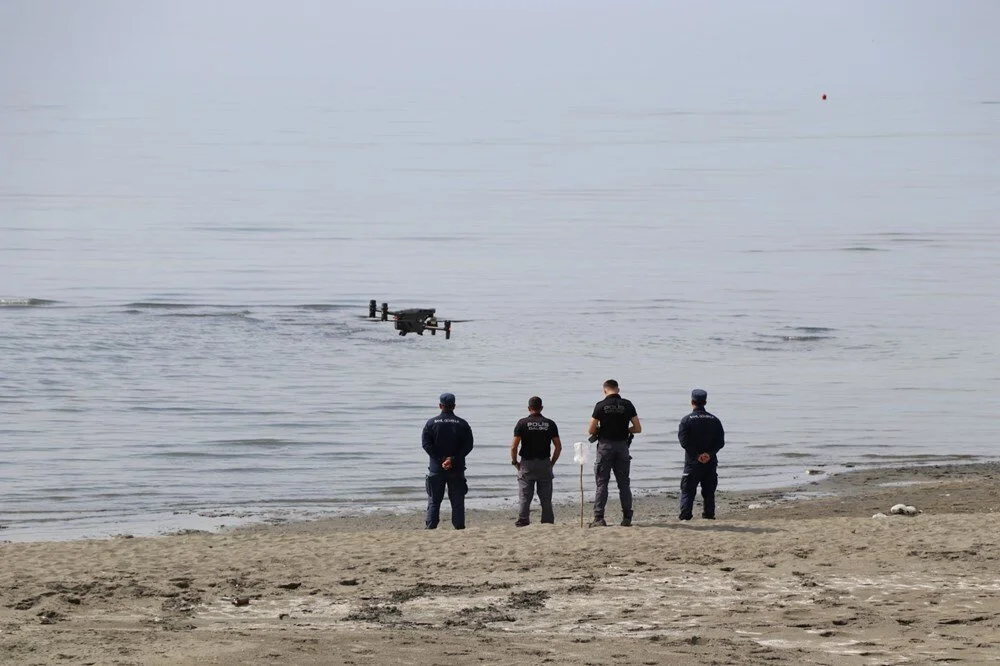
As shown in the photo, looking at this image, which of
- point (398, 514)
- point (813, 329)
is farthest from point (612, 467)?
point (813, 329)

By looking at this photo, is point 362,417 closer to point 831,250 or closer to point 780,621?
point 780,621

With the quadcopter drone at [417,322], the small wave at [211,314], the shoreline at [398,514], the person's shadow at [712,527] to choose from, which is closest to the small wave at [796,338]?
the quadcopter drone at [417,322]

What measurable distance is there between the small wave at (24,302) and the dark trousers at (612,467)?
40642 mm

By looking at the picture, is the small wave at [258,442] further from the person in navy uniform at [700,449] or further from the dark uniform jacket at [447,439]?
the person in navy uniform at [700,449]

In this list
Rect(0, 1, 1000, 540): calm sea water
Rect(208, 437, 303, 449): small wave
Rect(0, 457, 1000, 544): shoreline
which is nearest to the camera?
Rect(0, 457, 1000, 544): shoreline

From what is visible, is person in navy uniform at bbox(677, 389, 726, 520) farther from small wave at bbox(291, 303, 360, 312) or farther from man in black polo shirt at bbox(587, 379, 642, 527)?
small wave at bbox(291, 303, 360, 312)

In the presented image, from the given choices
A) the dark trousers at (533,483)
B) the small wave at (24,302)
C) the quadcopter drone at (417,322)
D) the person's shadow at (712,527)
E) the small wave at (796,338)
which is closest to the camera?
the person's shadow at (712,527)

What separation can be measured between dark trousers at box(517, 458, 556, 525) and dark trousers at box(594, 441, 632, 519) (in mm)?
543

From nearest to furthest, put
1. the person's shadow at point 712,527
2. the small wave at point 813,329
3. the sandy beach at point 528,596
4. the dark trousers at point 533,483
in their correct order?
the sandy beach at point 528,596, the person's shadow at point 712,527, the dark trousers at point 533,483, the small wave at point 813,329

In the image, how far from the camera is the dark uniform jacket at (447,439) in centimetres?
1655

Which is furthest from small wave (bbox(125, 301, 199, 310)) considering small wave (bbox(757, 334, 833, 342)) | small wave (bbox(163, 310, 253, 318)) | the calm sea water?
small wave (bbox(757, 334, 833, 342))

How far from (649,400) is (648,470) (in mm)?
8337

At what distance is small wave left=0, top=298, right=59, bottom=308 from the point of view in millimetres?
53688

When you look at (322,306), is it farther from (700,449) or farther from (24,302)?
(700,449)
